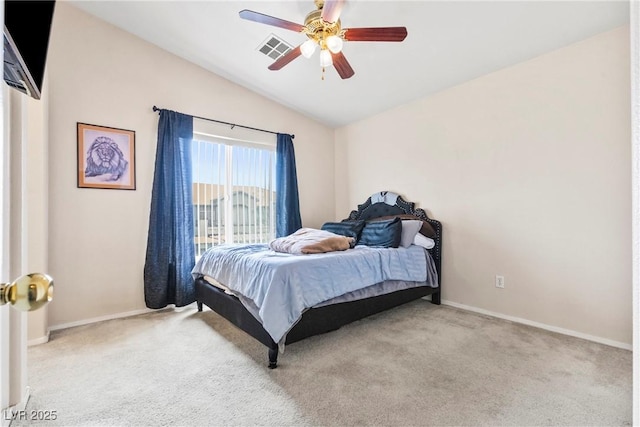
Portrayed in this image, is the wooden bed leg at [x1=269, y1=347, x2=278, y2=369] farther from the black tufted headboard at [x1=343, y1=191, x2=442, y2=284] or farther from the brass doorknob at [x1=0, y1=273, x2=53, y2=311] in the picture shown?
the black tufted headboard at [x1=343, y1=191, x2=442, y2=284]

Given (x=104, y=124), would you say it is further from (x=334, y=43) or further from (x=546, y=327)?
(x=546, y=327)

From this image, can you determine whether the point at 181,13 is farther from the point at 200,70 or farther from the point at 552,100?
the point at 552,100

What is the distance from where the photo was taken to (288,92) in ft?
13.1

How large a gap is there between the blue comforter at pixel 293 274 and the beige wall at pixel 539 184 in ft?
2.59

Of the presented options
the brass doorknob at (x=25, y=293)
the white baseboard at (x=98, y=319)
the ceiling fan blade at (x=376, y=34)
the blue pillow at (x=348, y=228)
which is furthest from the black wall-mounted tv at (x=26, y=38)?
the blue pillow at (x=348, y=228)

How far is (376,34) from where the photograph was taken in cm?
215

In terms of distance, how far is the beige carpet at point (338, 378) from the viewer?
167 cm

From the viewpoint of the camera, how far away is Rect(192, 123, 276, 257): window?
3744mm

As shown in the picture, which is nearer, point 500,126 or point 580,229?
point 580,229

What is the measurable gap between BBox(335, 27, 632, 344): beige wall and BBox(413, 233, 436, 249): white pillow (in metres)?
0.21

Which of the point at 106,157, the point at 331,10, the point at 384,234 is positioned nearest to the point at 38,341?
the point at 106,157

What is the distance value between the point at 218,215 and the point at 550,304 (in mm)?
3581

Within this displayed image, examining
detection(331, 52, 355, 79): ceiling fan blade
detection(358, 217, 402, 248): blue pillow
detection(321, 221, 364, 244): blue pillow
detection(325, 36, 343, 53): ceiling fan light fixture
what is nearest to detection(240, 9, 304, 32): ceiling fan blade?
detection(325, 36, 343, 53): ceiling fan light fixture

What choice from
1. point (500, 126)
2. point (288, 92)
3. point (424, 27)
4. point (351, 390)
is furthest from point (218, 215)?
point (500, 126)
